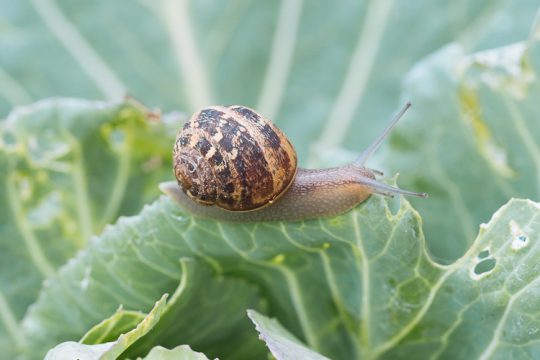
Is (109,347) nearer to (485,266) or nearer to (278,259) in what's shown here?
(278,259)

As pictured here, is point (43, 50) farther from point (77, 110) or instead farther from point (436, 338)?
point (436, 338)

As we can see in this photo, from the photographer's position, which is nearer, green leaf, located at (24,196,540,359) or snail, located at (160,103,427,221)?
green leaf, located at (24,196,540,359)

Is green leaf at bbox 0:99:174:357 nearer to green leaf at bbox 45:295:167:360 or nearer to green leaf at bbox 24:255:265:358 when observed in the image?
green leaf at bbox 24:255:265:358

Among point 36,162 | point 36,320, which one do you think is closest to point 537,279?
point 36,320

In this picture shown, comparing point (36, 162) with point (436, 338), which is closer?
point (436, 338)

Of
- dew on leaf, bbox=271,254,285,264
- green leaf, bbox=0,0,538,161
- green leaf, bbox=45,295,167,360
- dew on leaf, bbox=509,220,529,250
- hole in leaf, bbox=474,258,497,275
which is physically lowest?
dew on leaf, bbox=509,220,529,250

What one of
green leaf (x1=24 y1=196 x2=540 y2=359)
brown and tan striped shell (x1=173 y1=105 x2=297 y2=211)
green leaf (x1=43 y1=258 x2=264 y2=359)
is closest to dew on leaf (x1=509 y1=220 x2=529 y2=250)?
green leaf (x1=24 y1=196 x2=540 y2=359)
